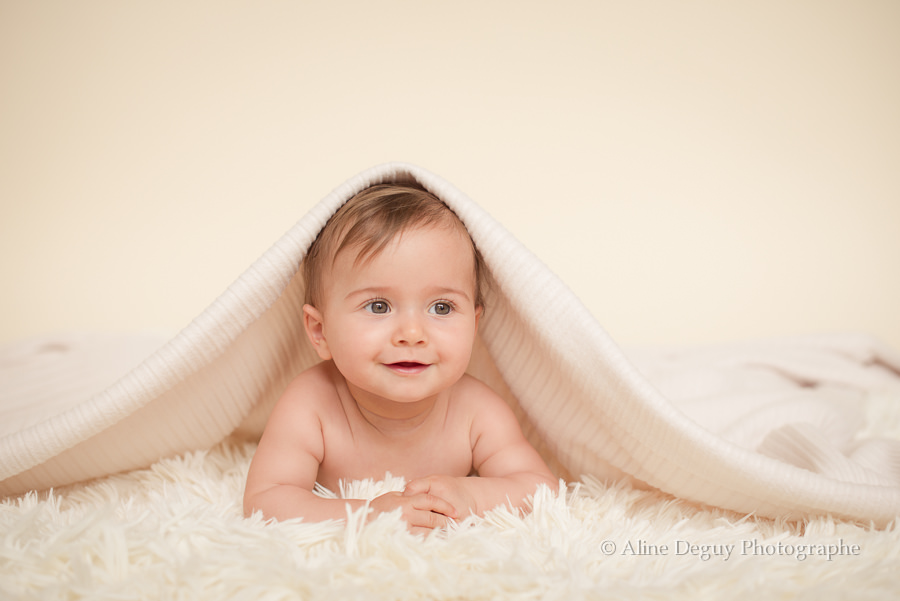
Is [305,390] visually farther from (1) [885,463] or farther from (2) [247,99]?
(2) [247,99]

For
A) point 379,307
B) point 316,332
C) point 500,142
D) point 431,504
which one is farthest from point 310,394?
point 500,142

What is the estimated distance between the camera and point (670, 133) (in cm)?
249

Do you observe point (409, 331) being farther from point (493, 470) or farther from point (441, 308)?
point (493, 470)

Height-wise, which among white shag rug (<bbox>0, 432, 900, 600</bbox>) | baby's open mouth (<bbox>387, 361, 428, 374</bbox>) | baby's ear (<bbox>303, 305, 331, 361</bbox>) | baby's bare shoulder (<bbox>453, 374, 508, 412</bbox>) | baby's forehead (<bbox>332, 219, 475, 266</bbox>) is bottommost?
white shag rug (<bbox>0, 432, 900, 600</bbox>)

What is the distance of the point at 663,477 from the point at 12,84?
258 centimetres

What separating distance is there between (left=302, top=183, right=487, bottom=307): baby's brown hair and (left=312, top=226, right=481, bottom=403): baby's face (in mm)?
16

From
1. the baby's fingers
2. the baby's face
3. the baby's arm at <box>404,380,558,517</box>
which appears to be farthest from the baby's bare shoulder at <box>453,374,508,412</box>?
the baby's fingers

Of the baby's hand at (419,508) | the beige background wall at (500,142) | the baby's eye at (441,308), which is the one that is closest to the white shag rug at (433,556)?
the baby's hand at (419,508)

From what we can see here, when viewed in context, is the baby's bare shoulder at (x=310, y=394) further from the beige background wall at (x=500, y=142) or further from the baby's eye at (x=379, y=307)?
the beige background wall at (x=500, y=142)

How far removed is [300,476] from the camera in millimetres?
947

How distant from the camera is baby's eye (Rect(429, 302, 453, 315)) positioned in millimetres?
965

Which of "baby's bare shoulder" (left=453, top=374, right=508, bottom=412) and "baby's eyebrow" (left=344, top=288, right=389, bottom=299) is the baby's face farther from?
"baby's bare shoulder" (left=453, top=374, right=508, bottom=412)

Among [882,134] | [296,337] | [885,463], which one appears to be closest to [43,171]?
[296,337]

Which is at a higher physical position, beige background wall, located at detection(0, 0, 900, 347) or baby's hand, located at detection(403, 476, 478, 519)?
beige background wall, located at detection(0, 0, 900, 347)
